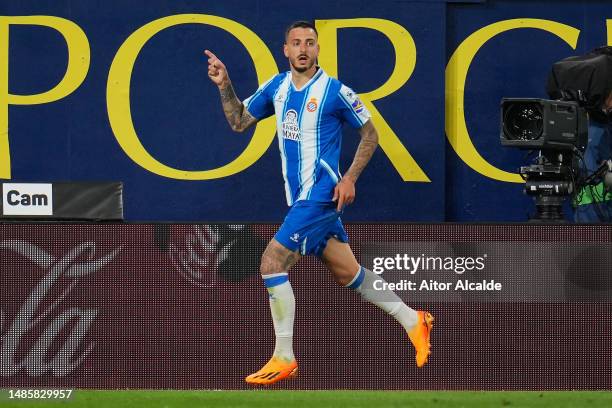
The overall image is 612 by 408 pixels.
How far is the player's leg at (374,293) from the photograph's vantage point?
7617 mm

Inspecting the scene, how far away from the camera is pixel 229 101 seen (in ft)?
25.1

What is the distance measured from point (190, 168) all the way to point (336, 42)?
5.31 feet

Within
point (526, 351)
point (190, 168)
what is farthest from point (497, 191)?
point (526, 351)

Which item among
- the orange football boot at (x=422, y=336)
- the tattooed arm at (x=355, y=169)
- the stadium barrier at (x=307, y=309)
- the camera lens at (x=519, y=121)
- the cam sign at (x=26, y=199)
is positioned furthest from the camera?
the camera lens at (x=519, y=121)

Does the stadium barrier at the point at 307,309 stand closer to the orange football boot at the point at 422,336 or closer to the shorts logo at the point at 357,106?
the orange football boot at the point at 422,336

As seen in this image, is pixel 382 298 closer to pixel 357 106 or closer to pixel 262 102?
pixel 357 106

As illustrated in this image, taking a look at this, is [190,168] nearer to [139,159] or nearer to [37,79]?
[139,159]

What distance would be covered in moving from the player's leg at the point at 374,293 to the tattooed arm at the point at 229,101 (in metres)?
0.85

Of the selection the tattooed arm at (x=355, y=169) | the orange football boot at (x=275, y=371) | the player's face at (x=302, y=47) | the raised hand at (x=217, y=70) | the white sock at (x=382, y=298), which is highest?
the player's face at (x=302, y=47)

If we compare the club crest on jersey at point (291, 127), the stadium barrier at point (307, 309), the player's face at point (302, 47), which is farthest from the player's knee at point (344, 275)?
the player's face at point (302, 47)

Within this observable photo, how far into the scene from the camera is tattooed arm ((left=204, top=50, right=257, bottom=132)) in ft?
24.5

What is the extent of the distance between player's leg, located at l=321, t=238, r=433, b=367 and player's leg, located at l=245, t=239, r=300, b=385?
0.26 metres

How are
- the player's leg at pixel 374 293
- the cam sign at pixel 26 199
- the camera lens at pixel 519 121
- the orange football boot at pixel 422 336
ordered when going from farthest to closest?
1. the camera lens at pixel 519 121
2. the cam sign at pixel 26 199
3. the orange football boot at pixel 422 336
4. the player's leg at pixel 374 293

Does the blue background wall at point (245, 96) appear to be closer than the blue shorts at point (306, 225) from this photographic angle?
No
